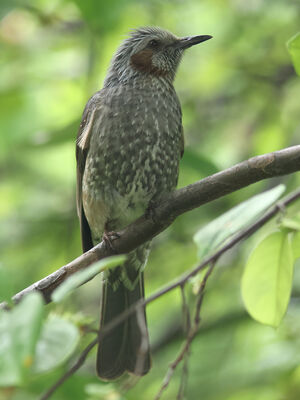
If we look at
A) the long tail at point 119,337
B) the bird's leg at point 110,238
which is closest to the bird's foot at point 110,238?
the bird's leg at point 110,238

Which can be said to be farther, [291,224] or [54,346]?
[291,224]

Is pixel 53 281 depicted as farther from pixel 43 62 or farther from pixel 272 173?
pixel 43 62

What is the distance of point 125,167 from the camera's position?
11.3 ft

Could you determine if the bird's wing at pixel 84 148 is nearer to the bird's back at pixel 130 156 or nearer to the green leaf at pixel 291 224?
the bird's back at pixel 130 156

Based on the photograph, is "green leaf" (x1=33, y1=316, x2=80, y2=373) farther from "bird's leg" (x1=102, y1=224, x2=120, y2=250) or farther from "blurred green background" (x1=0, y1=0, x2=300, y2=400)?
"blurred green background" (x1=0, y1=0, x2=300, y2=400)

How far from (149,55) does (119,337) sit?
163 cm

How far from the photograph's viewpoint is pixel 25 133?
4.60m

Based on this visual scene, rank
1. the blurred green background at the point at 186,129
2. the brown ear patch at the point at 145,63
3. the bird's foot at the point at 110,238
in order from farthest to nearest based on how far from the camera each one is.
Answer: the blurred green background at the point at 186,129 → the brown ear patch at the point at 145,63 → the bird's foot at the point at 110,238

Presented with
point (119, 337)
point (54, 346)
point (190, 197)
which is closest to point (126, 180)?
point (119, 337)

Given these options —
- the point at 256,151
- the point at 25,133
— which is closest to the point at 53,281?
the point at 25,133

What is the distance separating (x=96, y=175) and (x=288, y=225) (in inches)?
65.2

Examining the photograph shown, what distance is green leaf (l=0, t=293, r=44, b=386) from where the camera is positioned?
1.42m

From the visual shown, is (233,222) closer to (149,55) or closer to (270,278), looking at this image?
(270,278)

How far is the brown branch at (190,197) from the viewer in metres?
2.12
